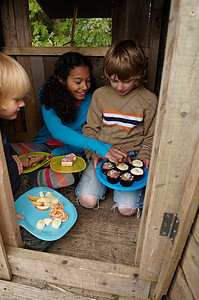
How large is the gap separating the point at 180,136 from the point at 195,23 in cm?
37

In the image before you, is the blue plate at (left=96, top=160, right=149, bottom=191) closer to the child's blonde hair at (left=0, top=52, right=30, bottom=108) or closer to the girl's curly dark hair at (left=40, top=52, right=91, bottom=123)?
the girl's curly dark hair at (left=40, top=52, right=91, bottom=123)

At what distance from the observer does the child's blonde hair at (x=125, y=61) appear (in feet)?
5.07

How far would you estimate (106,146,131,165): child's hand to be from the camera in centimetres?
175

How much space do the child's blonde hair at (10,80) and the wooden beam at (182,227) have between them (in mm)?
1012

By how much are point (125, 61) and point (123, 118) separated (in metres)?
0.47

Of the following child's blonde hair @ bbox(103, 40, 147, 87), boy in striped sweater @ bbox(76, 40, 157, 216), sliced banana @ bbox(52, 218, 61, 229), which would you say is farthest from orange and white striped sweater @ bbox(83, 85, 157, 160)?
sliced banana @ bbox(52, 218, 61, 229)

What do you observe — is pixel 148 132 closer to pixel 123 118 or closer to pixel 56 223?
pixel 123 118

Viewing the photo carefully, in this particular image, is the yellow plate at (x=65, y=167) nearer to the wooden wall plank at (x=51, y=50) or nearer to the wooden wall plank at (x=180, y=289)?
the wooden wall plank at (x=180, y=289)

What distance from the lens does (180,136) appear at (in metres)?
0.78

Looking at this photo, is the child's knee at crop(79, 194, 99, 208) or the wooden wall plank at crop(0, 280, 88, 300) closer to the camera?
the wooden wall plank at crop(0, 280, 88, 300)

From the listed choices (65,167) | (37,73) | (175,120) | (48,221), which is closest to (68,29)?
(37,73)

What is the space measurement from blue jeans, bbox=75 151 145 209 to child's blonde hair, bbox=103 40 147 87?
0.70 meters

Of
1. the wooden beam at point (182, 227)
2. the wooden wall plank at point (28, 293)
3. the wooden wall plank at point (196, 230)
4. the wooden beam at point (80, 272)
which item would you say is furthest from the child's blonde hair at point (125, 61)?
the wooden wall plank at point (28, 293)

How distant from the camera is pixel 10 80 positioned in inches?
45.3
